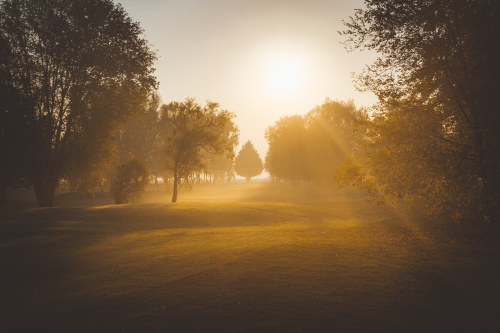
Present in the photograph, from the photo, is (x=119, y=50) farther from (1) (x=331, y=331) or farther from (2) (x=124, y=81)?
(1) (x=331, y=331)

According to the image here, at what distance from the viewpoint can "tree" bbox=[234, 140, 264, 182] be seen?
127 metres

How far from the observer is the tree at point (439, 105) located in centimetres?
1056

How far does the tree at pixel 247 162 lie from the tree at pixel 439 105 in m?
113

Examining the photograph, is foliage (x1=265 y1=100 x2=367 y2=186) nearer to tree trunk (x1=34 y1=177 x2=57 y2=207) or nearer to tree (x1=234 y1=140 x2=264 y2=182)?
tree trunk (x1=34 y1=177 x2=57 y2=207)

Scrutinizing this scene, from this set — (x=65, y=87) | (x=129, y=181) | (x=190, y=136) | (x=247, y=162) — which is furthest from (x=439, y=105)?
(x=247, y=162)

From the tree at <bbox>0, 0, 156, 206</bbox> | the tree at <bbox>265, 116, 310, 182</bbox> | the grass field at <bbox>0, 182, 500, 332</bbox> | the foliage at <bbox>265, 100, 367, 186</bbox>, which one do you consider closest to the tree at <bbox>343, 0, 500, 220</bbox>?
the grass field at <bbox>0, 182, 500, 332</bbox>

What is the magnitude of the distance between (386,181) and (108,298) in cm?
1296

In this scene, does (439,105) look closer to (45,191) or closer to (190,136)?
(190,136)

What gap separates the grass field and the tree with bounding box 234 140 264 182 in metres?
113

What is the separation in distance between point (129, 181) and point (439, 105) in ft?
97.0

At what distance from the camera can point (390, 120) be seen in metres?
13.3

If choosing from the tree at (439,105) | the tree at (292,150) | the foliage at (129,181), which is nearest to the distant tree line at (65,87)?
the foliage at (129,181)

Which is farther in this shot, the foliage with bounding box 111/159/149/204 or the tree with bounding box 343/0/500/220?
the foliage with bounding box 111/159/149/204

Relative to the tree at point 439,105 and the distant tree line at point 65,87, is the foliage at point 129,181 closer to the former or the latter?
the distant tree line at point 65,87
